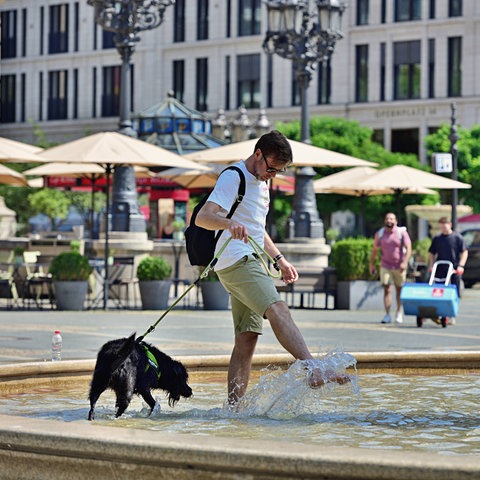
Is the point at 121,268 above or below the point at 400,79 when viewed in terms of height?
below

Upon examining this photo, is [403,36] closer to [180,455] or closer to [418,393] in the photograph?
[418,393]

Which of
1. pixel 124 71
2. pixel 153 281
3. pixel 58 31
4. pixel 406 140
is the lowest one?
pixel 153 281

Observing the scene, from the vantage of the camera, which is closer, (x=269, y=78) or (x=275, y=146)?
(x=275, y=146)

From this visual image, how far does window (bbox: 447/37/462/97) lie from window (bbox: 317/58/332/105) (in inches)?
257

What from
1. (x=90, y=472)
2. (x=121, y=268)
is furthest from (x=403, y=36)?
(x=90, y=472)

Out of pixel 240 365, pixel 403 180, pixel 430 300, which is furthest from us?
pixel 403 180

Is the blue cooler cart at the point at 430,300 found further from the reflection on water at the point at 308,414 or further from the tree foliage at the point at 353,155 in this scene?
the tree foliage at the point at 353,155

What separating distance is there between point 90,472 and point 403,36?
64637 mm

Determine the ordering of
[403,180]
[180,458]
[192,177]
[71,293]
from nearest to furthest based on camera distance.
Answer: [180,458]
[71,293]
[403,180]
[192,177]

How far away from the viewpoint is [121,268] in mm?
23625

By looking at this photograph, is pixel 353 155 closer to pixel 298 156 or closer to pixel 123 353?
pixel 298 156

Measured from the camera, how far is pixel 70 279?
2150cm

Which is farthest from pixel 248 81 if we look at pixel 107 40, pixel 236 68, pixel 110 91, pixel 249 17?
pixel 107 40

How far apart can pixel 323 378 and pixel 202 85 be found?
68.7m
